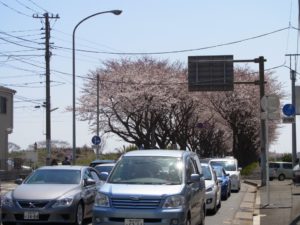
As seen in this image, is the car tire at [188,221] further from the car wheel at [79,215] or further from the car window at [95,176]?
the car window at [95,176]

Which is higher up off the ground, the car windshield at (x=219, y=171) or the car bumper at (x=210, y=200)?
the car windshield at (x=219, y=171)

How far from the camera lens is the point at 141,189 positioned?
1147 centimetres

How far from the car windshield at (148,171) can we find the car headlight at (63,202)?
Result: 1.98m

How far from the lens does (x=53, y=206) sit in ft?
44.7

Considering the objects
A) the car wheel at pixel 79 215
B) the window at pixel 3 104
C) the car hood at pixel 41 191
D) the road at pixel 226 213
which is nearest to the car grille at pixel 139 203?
the car hood at pixel 41 191

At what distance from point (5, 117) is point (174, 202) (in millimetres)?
Result: 39447

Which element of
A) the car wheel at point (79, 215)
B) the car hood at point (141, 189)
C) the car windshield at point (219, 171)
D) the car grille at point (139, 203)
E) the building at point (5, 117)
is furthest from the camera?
the building at point (5, 117)

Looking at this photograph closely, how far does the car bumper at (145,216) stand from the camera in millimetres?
11109

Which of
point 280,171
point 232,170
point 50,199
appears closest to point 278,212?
point 50,199

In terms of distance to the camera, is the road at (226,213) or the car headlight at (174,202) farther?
the road at (226,213)

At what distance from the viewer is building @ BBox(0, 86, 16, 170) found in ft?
159

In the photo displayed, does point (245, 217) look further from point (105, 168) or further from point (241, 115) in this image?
point (241, 115)

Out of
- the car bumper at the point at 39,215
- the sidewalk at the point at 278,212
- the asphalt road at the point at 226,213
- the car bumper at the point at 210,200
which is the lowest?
the asphalt road at the point at 226,213

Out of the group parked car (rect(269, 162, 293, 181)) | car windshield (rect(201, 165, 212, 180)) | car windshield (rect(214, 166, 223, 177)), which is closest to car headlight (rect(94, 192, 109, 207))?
car windshield (rect(201, 165, 212, 180))
